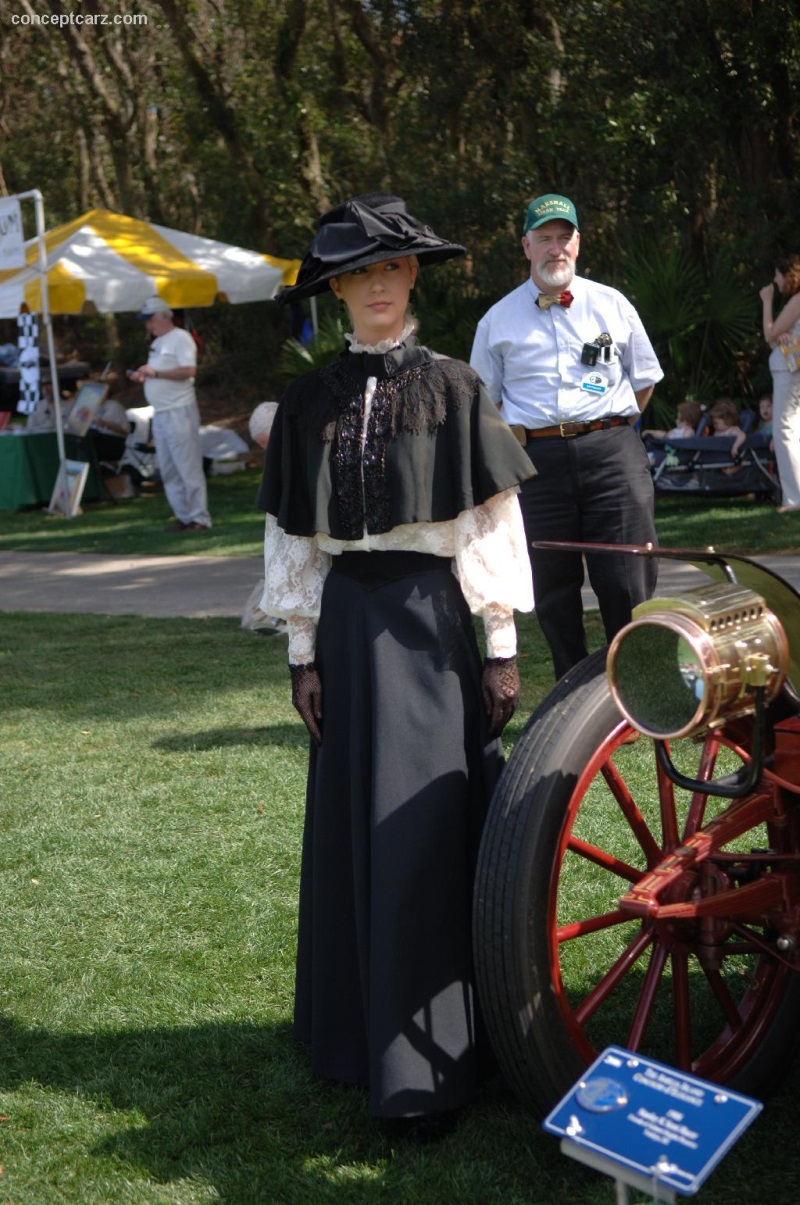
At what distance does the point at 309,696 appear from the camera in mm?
3262

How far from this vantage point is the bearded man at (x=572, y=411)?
5172 mm

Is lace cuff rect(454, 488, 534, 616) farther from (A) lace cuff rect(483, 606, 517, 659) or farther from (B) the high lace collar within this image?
(B) the high lace collar

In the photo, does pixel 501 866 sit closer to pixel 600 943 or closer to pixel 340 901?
pixel 340 901

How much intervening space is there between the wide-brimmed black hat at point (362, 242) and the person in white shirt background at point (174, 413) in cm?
1073

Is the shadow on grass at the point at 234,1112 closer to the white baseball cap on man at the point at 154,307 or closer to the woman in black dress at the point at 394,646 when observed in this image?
the woman in black dress at the point at 394,646

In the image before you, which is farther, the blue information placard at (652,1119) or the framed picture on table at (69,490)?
the framed picture on table at (69,490)

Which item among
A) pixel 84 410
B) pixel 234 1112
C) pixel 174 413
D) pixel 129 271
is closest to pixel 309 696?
pixel 234 1112

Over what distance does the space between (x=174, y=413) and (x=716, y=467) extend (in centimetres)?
531

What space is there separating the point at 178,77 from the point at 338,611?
22.6m

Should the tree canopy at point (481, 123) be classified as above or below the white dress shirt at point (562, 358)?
above

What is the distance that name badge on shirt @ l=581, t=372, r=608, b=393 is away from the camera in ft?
17.0

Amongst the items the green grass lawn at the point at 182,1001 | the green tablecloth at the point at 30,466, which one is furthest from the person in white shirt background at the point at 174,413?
the green grass lawn at the point at 182,1001

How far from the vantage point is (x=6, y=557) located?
1319cm

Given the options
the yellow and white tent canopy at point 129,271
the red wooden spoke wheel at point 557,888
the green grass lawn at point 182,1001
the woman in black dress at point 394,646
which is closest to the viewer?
the red wooden spoke wheel at point 557,888
